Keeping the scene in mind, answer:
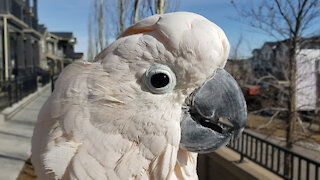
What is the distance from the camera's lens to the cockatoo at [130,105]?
1.19 metres

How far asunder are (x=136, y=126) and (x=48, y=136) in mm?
437

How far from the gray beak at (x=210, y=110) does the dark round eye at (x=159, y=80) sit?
0.21 meters

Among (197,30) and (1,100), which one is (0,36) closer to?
(1,100)

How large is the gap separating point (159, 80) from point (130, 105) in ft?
0.61

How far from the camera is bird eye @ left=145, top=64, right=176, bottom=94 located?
1229 millimetres

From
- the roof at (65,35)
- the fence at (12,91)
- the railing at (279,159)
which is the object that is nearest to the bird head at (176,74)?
the railing at (279,159)

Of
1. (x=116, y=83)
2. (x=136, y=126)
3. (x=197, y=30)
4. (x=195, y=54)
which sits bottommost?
(x=136, y=126)

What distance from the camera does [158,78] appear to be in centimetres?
123

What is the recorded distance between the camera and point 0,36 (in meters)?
12.4

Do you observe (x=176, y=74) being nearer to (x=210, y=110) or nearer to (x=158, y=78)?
(x=158, y=78)

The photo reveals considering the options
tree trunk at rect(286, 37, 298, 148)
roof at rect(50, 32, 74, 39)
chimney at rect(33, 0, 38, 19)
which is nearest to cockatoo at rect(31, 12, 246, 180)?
tree trunk at rect(286, 37, 298, 148)

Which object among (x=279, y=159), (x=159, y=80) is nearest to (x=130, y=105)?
(x=159, y=80)

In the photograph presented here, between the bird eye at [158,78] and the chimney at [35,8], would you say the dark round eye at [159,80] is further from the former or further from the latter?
the chimney at [35,8]

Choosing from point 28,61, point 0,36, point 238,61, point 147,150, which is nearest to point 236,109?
point 147,150
